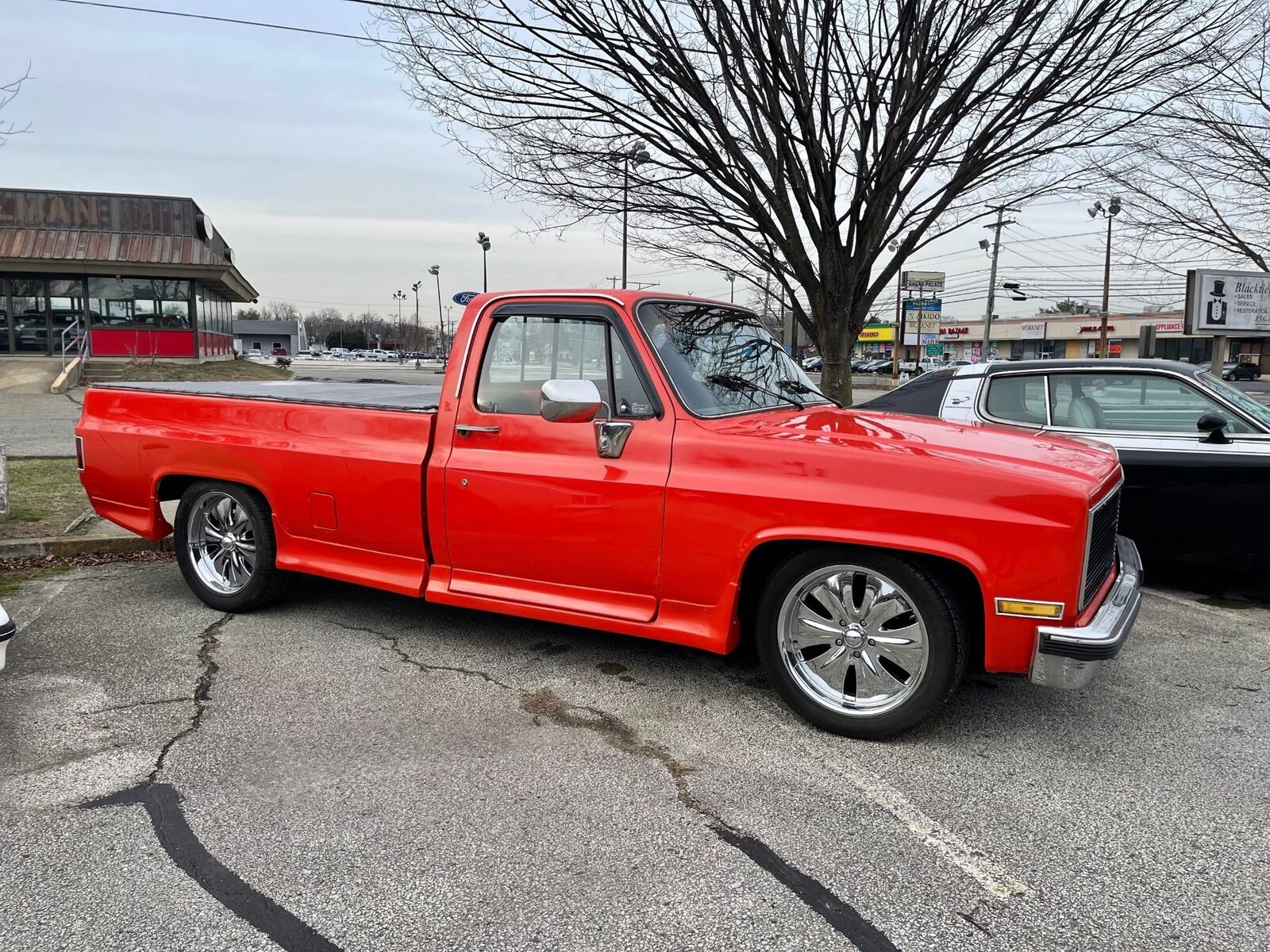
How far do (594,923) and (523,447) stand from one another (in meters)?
2.22

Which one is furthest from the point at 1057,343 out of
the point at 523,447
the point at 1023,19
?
the point at 523,447

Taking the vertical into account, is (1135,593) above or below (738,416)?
below

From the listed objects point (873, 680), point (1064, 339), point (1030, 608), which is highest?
point (1064, 339)

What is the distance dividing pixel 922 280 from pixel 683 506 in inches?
1910

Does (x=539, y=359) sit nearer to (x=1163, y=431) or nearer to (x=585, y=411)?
(x=585, y=411)

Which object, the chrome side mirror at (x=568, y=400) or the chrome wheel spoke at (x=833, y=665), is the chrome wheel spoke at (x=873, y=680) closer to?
the chrome wheel spoke at (x=833, y=665)

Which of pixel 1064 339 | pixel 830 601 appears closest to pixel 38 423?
pixel 830 601

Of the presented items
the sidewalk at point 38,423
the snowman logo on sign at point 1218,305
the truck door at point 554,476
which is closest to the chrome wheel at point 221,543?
the truck door at point 554,476

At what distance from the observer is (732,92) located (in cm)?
841

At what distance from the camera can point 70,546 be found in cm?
646

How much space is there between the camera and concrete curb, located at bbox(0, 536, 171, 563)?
6.36 meters

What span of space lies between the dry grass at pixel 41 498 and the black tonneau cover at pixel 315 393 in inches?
70.0

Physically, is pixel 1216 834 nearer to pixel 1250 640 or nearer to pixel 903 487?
pixel 903 487

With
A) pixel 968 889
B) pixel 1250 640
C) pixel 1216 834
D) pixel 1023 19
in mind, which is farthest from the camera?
pixel 1023 19
